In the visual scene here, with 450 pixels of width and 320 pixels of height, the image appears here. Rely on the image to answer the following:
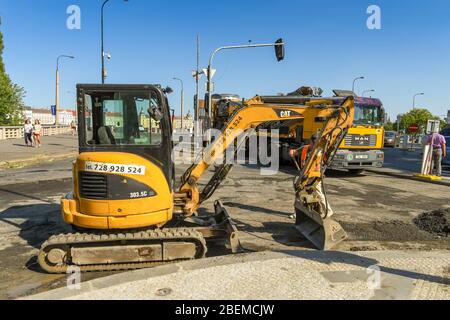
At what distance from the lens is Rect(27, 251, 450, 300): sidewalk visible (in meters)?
4.21

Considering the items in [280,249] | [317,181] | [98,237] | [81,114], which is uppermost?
[81,114]

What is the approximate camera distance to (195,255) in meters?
5.39

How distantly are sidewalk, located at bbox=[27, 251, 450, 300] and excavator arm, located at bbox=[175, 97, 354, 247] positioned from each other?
48.6 inches

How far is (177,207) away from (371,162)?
11.0 meters

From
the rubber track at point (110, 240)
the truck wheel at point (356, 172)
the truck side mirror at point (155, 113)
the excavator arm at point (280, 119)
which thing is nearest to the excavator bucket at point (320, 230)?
the excavator arm at point (280, 119)

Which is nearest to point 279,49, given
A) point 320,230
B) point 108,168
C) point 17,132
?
point 320,230

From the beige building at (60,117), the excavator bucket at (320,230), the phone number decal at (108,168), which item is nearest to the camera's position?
the phone number decal at (108,168)

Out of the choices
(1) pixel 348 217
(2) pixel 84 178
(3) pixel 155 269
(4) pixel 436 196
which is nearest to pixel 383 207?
(1) pixel 348 217

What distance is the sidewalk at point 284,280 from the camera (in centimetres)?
421

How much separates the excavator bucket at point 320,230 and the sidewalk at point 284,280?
0.46 meters

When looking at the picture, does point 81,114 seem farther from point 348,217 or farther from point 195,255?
point 348,217

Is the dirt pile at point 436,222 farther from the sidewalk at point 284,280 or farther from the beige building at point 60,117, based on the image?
the beige building at point 60,117

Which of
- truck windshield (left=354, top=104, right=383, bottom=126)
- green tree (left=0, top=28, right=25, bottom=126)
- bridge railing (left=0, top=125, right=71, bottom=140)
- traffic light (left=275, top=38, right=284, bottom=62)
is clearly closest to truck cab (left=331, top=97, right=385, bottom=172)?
truck windshield (left=354, top=104, right=383, bottom=126)

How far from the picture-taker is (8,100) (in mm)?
38938
